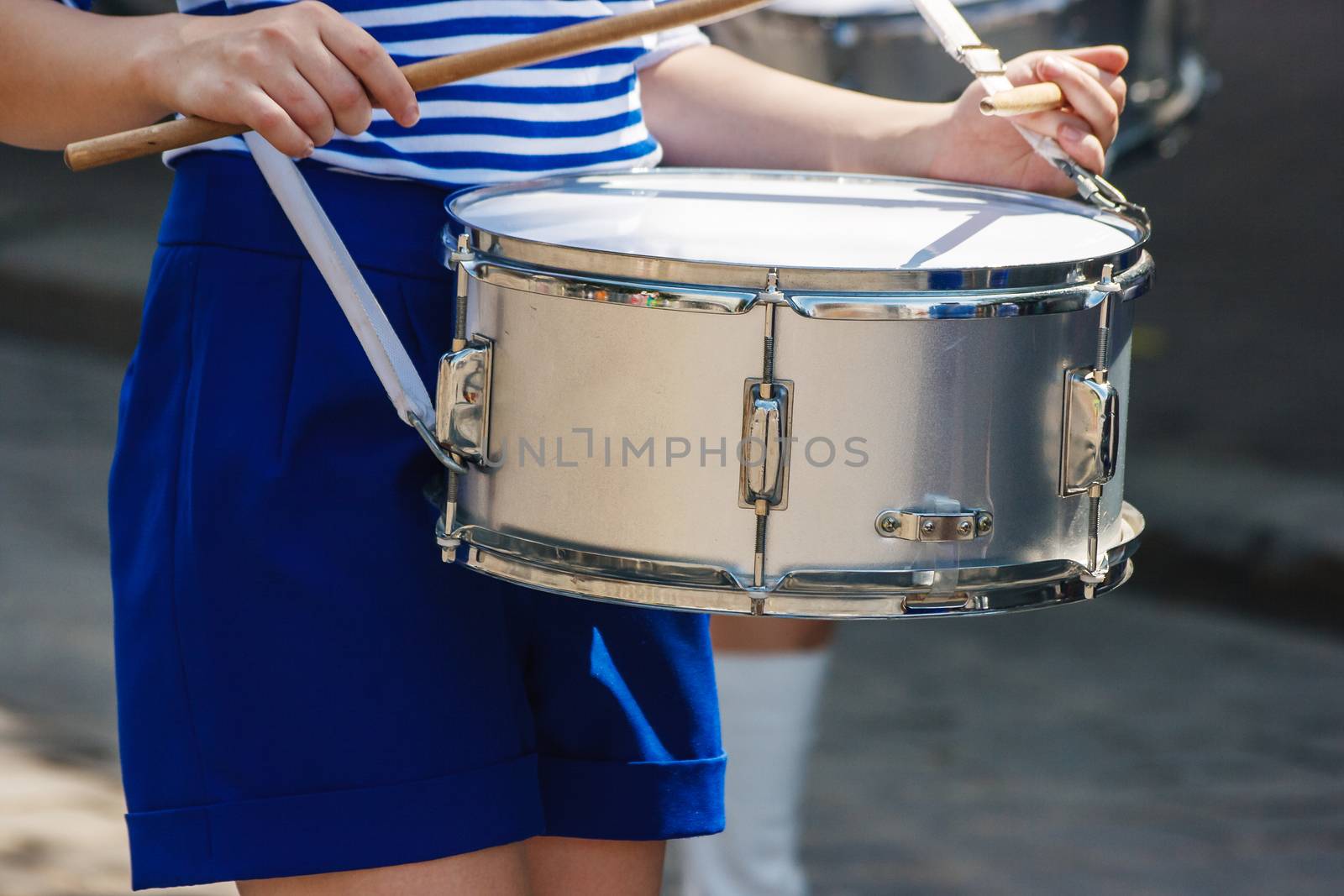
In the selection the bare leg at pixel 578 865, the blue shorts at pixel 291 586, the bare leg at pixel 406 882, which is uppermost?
the blue shorts at pixel 291 586

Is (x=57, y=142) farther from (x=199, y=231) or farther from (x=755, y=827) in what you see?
(x=755, y=827)

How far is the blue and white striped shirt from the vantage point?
48.7 inches

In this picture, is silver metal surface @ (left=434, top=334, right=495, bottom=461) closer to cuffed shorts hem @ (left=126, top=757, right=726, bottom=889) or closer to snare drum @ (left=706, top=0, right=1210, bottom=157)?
cuffed shorts hem @ (left=126, top=757, right=726, bottom=889)

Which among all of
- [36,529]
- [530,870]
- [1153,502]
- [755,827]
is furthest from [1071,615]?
[530,870]

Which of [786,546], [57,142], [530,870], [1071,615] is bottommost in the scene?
[1071,615]

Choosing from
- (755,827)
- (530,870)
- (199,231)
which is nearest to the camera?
(199,231)

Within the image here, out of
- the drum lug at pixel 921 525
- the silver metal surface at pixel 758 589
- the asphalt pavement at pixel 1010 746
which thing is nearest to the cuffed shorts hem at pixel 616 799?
the silver metal surface at pixel 758 589

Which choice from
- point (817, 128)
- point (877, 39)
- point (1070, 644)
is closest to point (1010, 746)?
point (1070, 644)

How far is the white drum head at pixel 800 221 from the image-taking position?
1.15 meters

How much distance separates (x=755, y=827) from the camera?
2295 millimetres

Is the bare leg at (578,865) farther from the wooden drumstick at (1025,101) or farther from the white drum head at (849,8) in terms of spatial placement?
the white drum head at (849,8)

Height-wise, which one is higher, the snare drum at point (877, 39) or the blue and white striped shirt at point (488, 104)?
the snare drum at point (877, 39)

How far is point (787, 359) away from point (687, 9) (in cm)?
22

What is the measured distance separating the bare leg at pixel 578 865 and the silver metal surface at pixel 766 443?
37cm
